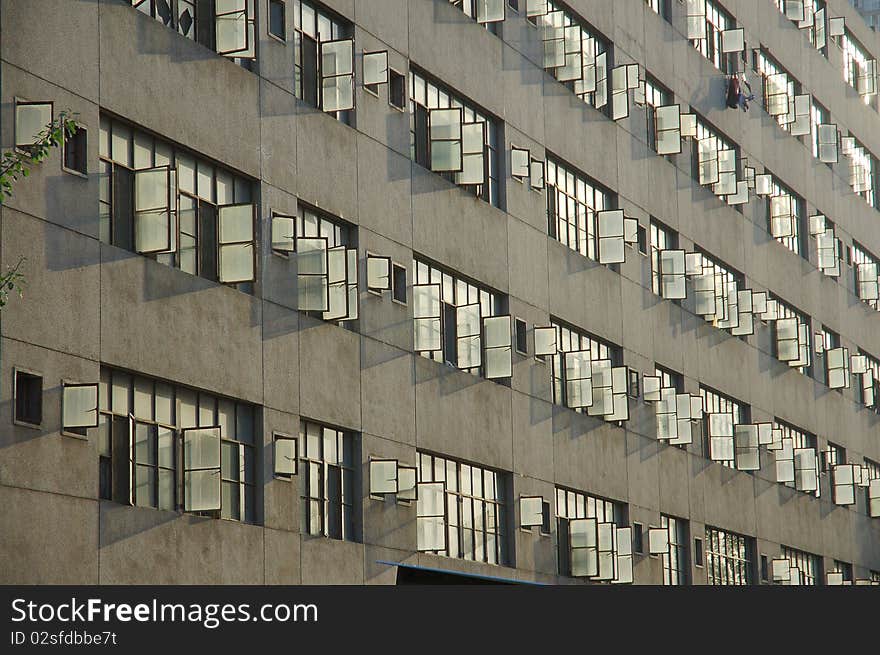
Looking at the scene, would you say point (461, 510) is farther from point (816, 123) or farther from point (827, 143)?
point (816, 123)

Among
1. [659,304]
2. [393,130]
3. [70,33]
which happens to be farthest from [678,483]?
[70,33]

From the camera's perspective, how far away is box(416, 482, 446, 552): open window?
3178 cm

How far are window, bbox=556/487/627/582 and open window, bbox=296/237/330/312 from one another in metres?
10.4

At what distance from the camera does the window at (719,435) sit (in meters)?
46.1

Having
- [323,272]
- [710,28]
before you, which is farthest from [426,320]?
[710,28]

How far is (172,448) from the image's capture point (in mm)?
25766

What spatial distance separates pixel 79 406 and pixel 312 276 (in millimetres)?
6586

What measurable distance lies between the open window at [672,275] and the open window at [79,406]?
23.2 metres

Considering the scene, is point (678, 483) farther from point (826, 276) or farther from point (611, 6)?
point (826, 276)

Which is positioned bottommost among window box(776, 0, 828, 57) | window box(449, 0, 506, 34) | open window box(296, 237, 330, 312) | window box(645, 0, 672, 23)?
open window box(296, 237, 330, 312)

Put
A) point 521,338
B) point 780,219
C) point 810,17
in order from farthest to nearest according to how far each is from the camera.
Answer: point 810,17
point 780,219
point 521,338

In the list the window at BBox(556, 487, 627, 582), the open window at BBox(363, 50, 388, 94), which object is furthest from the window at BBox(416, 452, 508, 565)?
the open window at BBox(363, 50, 388, 94)

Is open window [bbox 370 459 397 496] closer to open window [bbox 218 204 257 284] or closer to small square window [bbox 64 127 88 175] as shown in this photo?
open window [bbox 218 204 257 284]

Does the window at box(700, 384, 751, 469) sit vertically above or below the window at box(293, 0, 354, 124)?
below
